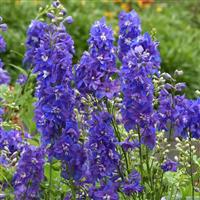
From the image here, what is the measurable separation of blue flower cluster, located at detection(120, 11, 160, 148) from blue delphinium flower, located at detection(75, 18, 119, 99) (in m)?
0.07

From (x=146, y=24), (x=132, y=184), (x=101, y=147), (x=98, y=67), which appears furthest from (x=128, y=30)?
(x=146, y=24)

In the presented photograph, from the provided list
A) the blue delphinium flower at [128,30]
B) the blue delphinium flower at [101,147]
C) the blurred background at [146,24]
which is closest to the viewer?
the blue delphinium flower at [101,147]

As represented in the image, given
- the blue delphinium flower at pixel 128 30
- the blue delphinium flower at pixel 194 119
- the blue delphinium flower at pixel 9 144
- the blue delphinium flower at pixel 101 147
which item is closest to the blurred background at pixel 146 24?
the blue delphinium flower at pixel 9 144

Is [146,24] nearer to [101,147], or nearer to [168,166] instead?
[168,166]

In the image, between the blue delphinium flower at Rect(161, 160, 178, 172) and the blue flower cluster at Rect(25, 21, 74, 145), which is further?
the blue delphinium flower at Rect(161, 160, 178, 172)

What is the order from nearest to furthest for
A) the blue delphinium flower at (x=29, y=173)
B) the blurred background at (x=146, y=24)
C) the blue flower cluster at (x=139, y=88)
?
the blue flower cluster at (x=139, y=88) → the blue delphinium flower at (x=29, y=173) → the blurred background at (x=146, y=24)

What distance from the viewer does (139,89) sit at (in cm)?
338

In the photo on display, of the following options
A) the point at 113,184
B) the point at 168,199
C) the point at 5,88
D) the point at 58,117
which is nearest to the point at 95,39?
the point at 58,117

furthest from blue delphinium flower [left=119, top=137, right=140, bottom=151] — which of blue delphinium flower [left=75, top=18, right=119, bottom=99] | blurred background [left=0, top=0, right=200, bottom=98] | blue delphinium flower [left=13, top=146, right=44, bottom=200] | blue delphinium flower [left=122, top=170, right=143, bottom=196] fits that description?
blurred background [left=0, top=0, right=200, bottom=98]

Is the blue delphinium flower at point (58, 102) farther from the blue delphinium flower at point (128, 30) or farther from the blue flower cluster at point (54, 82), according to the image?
the blue delphinium flower at point (128, 30)

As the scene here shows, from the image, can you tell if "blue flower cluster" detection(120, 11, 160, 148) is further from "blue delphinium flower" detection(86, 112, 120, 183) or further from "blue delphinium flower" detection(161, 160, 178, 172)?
"blue delphinium flower" detection(161, 160, 178, 172)

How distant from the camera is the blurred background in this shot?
8492mm

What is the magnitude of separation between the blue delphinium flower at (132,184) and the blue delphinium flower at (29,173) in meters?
0.44

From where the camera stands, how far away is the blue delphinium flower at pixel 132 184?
3.54 metres
